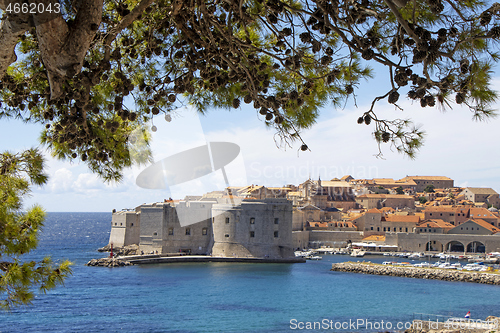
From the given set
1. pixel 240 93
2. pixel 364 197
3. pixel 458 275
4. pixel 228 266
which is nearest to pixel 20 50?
pixel 240 93

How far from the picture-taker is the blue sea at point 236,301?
17375 millimetres

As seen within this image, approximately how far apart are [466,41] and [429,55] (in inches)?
12.5

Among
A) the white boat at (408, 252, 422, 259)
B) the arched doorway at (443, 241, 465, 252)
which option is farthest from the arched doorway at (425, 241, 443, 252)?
the white boat at (408, 252, 422, 259)

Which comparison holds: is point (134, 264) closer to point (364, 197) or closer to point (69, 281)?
point (69, 281)

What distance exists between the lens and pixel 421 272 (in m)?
31.4

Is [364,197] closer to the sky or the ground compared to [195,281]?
closer to the sky

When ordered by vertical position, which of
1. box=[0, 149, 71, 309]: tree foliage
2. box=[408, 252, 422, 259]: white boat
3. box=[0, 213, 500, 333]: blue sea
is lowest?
box=[0, 213, 500, 333]: blue sea

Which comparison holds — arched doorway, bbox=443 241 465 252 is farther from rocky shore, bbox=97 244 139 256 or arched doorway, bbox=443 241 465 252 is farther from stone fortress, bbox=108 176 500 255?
rocky shore, bbox=97 244 139 256

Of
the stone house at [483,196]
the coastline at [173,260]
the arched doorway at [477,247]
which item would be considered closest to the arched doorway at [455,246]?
the arched doorway at [477,247]

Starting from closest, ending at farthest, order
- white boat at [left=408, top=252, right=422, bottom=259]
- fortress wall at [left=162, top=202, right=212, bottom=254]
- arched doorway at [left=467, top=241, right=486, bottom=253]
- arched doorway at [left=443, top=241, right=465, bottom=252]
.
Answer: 1. fortress wall at [left=162, top=202, right=212, bottom=254]
2. white boat at [left=408, top=252, right=422, bottom=259]
3. arched doorway at [left=467, top=241, right=486, bottom=253]
4. arched doorway at [left=443, top=241, right=465, bottom=252]

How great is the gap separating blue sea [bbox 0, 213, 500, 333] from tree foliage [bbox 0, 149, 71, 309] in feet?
37.9

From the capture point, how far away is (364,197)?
68.3 meters

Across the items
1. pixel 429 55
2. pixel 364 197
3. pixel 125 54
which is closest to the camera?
pixel 429 55

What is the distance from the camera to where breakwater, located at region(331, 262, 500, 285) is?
29.6m
